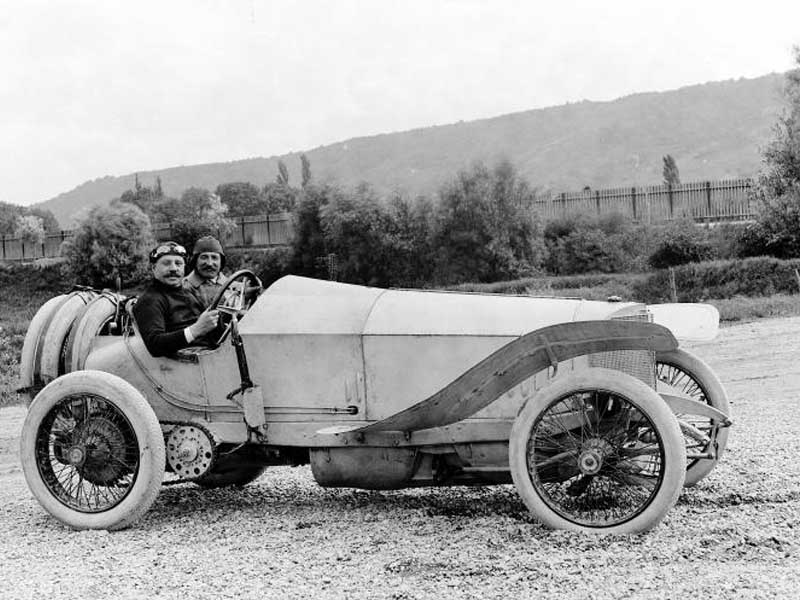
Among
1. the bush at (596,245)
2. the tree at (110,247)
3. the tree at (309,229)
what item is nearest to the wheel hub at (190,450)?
the bush at (596,245)

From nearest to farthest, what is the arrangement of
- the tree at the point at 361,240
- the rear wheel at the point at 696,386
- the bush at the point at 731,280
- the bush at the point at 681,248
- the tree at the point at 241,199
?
1. the rear wheel at the point at 696,386
2. the bush at the point at 731,280
3. the bush at the point at 681,248
4. the tree at the point at 361,240
5. the tree at the point at 241,199

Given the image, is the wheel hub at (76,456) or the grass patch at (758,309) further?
the grass patch at (758,309)

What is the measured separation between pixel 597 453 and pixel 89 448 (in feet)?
10.4

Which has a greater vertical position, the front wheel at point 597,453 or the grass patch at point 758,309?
the front wheel at point 597,453

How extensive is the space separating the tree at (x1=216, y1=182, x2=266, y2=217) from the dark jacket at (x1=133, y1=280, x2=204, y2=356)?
2764 inches

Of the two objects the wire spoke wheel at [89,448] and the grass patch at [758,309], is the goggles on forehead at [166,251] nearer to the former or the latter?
the wire spoke wheel at [89,448]

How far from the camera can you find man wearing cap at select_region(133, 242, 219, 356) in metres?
5.91

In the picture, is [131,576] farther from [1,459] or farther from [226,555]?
[1,459]

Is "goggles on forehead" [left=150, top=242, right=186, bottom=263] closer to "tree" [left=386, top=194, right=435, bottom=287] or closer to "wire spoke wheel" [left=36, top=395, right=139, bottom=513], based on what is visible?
"wire spoke wheel" [left=36, top=395, right=139, bottom=513]

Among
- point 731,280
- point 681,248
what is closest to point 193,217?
point 681,248

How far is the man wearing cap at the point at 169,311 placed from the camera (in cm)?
Answer: 591

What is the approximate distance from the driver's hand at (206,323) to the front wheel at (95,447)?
1.73 feet

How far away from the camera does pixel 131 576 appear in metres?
4.71

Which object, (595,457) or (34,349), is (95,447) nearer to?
(34,349)
